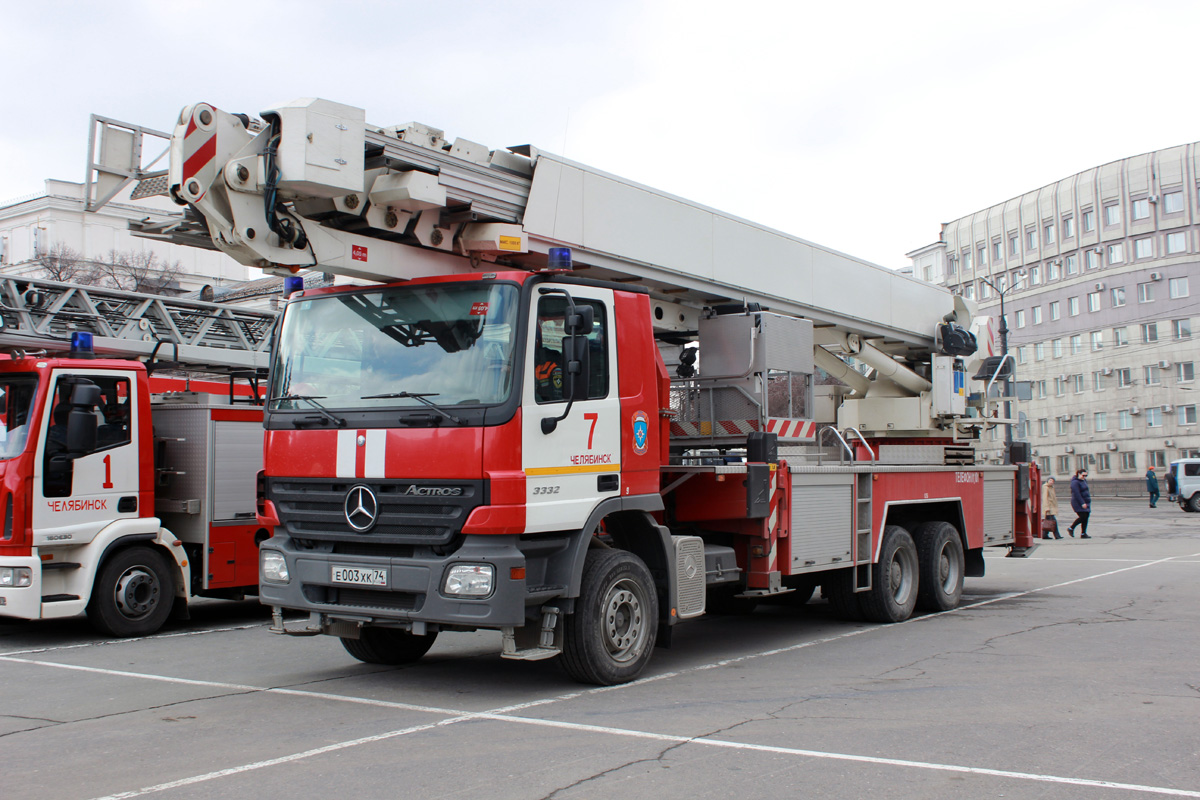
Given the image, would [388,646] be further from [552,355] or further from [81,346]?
[81,346]

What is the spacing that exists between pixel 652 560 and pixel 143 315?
294 inches

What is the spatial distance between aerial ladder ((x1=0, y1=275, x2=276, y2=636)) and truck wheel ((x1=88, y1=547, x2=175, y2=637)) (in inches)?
0.4

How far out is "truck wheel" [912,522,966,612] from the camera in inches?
442

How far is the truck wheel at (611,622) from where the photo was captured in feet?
23.0

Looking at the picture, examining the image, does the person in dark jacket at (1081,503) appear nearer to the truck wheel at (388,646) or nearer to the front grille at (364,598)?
the truck wheel at (388,646)

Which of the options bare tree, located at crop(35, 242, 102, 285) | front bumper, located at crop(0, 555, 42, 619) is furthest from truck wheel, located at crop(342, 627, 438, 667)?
bare tree, located at crop(35, 242, 102, 285)

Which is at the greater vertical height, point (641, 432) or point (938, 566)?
point (641, 432)

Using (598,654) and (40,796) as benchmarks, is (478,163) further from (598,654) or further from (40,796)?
(40,796)

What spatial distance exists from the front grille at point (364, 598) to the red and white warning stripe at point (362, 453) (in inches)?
29.7

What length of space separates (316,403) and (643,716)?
9.58 ft

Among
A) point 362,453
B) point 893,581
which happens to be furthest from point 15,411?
point 893,581

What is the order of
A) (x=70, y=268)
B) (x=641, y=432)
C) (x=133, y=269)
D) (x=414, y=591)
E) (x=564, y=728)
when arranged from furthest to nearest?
(x=133, y=269) < (x=70, y=268) < (x=641, y=432) < (x=414, y=591) < (x=564, y=728)

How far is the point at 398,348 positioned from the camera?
697 centimetres

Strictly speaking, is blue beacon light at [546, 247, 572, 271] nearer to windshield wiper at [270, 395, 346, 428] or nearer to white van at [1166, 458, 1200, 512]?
windshield wiper at [270, 395, 346, 428]
